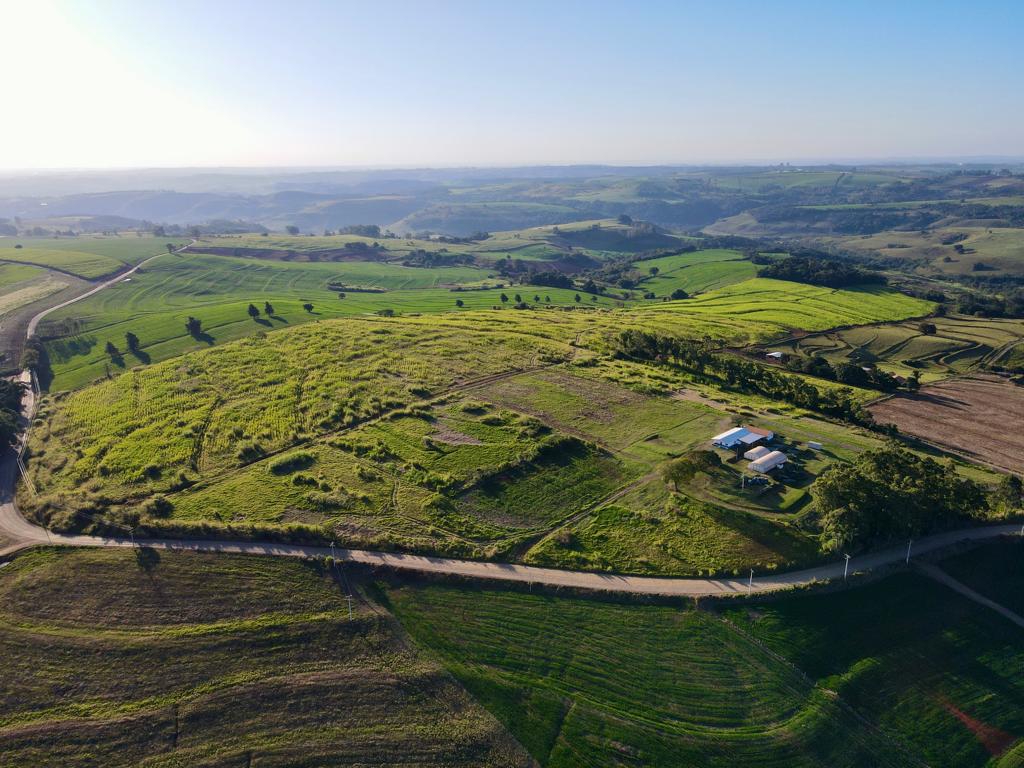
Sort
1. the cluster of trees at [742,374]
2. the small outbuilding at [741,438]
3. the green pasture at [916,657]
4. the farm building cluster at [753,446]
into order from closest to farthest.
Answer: the green pasture at [916,657] → the farm building cluster at [753,446] → the small outbuilding at [741,438] → the cluster of trees at [742,374]

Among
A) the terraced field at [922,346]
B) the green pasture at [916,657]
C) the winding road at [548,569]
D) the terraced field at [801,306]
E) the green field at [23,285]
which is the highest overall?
the green field at [23,285]

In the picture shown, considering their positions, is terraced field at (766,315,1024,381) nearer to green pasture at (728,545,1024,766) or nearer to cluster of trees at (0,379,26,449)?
green pasture at (728,545,1024,766)

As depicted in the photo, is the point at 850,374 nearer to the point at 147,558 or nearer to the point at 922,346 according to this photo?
the point at 922,346

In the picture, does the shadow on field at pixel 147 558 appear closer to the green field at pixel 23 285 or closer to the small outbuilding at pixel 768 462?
the small outbuilding at pixel 768 462

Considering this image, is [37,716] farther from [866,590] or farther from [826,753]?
[866,590]

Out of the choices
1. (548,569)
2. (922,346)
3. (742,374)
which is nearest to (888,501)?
(548,569)

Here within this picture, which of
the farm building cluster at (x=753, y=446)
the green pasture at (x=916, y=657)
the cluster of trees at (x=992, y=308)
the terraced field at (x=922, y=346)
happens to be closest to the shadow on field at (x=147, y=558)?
the green pasture at (x=916, y=657)
